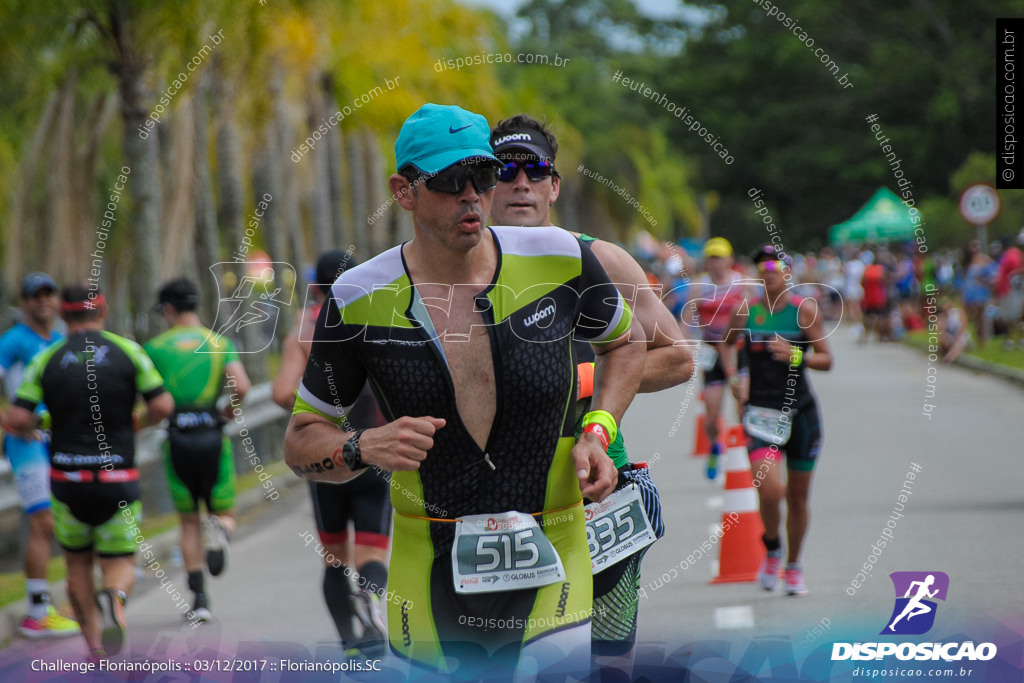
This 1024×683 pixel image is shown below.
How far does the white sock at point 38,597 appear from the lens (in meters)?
7.83

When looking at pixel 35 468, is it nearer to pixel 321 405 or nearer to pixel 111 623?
pixel 111 623

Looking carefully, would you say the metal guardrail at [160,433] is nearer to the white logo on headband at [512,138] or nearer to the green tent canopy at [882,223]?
the white logo on headband at [512,138]

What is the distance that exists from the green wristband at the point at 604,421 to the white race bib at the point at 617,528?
846 millimetres

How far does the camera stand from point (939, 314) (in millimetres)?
27125

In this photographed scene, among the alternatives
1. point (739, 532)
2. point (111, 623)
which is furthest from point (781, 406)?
point (111, 623)

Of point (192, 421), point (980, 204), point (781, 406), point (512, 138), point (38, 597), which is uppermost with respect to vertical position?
point (980, 204)

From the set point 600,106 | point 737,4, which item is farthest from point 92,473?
point 737,4

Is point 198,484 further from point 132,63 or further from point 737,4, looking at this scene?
point 737,4

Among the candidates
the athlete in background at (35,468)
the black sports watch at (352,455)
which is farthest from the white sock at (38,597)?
the black sports watch at (352,455)

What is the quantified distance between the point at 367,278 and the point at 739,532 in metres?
5.24

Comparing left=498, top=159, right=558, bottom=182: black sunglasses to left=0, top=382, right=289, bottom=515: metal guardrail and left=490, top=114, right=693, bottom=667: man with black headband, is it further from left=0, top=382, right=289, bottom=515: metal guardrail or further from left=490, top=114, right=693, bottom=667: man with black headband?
left=0, top=382, right=289, bottom=515: metal guardrail

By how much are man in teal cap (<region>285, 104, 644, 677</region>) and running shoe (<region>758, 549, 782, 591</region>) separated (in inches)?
175

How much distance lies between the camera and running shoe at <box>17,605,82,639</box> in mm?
7684

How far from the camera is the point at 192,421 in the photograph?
8.45 m
